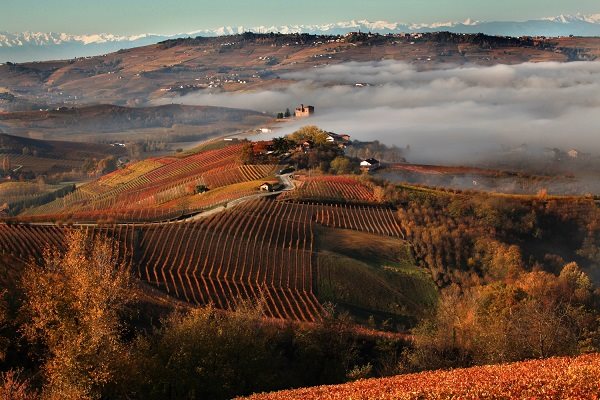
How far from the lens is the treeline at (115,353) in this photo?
72.3 feet

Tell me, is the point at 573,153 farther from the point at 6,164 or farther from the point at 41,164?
the point at 6,164

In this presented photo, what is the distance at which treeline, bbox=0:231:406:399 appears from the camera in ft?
72.3

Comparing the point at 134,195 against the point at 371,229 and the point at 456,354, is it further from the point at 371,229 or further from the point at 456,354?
the point at 456,354

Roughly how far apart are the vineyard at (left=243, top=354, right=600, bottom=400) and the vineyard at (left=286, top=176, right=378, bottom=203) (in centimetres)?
5378

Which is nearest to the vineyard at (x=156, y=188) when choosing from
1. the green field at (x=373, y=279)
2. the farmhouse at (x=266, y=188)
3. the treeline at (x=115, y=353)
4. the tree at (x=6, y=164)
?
the farmhouse at (x=266, y=188)

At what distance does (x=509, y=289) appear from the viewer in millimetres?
38562

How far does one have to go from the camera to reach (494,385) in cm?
1758

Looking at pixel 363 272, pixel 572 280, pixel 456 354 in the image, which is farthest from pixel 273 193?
pixel 456 354

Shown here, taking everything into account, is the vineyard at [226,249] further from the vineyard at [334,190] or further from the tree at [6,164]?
the tree at [6,164]

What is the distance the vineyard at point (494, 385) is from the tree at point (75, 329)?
20.3ft

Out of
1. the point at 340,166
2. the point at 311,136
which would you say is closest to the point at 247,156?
the point at 340,166

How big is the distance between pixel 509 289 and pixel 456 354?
31.5 feet

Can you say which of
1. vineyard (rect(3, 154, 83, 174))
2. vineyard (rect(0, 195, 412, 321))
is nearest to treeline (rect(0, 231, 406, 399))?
vineyard (rect(0, 195, 412, 321))

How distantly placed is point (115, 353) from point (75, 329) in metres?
1.94
